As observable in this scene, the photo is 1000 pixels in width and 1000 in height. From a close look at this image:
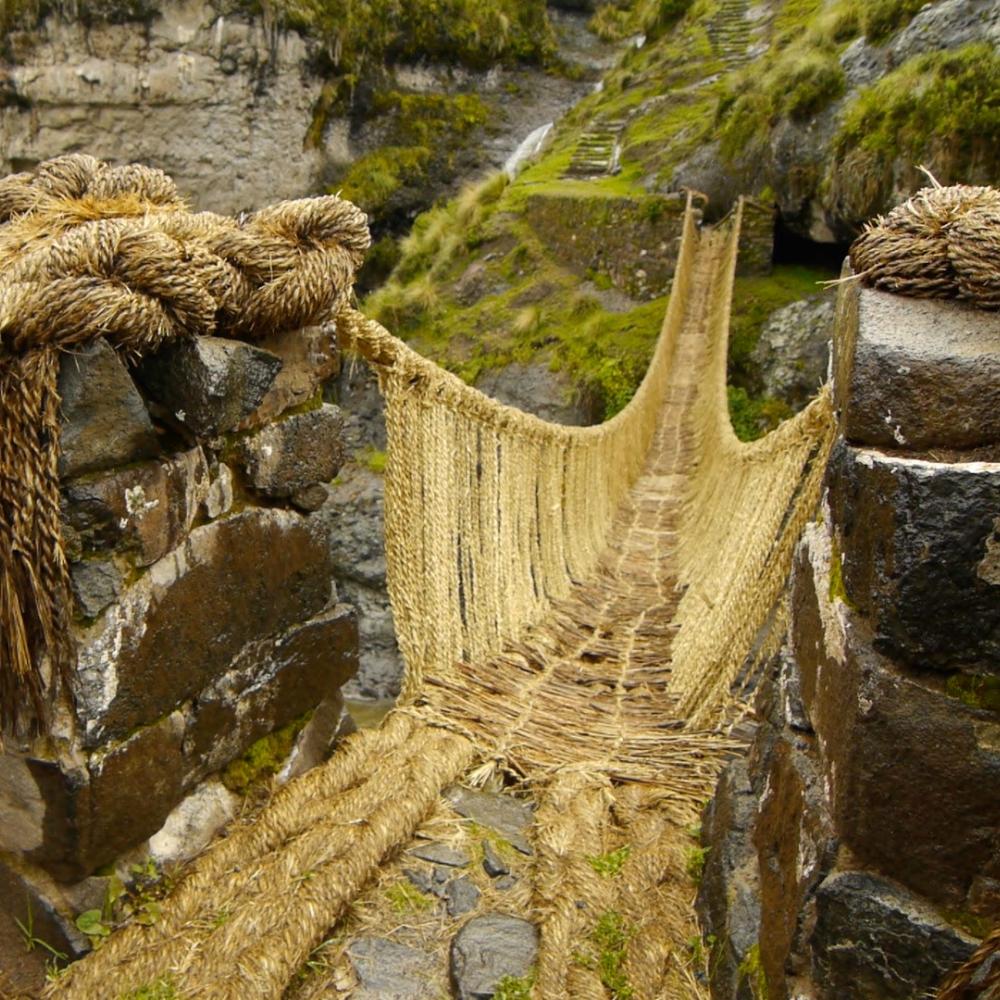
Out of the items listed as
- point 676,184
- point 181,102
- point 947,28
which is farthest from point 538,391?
point 181,102

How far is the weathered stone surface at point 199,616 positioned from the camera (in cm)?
133

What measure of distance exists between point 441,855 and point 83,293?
1.09m

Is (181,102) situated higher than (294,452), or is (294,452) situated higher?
(181,102)

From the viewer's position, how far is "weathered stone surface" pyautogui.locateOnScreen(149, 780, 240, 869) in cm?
149

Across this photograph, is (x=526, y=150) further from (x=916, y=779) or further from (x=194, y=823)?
(x=916, y=779)

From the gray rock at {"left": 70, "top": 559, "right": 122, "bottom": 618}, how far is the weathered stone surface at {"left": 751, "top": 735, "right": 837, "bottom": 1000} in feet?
3.26

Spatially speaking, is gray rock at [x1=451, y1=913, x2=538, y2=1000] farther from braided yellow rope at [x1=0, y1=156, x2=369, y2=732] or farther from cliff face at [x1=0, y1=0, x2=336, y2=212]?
cliff face at [x1=0, y1=0, x2=336, y2=212]

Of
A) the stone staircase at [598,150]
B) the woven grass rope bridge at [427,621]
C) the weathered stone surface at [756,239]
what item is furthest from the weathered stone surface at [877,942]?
the stone staircase at [598,150]

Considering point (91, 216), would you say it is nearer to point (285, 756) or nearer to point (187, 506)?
point (187, 506)

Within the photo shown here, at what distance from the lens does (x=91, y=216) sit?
4.63 feet

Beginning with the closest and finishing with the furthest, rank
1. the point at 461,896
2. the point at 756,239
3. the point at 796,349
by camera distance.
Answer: the point at 461,896 < the point at 796,349 < the point at 756,239

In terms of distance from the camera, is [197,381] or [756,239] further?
[756,239]

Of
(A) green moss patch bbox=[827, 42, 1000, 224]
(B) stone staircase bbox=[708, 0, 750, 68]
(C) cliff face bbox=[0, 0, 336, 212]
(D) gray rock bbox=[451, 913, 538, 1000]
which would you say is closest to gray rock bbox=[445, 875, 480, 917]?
(D) gray rock bbox=[451, 913, 538, 1000]

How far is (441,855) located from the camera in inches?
62.9
